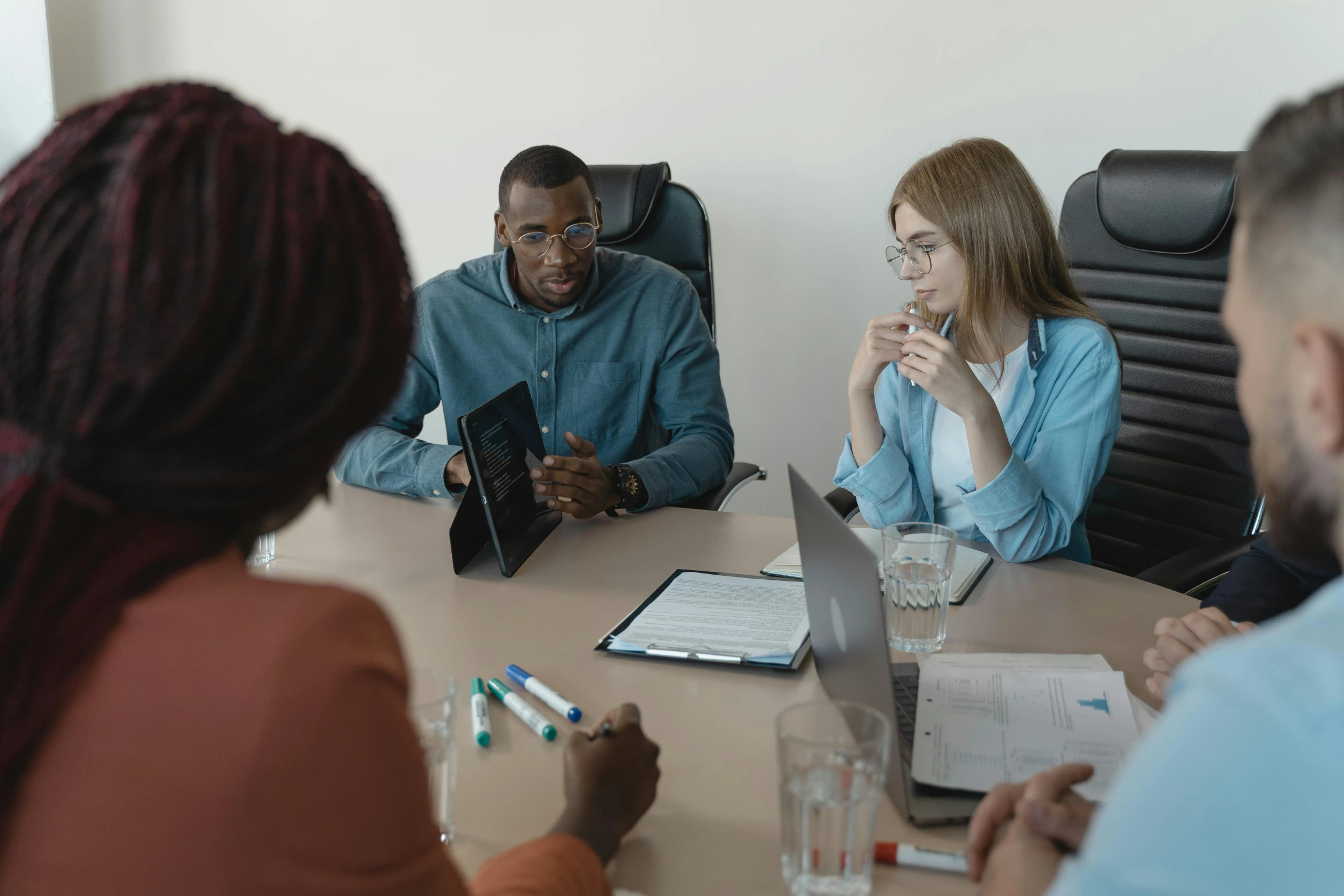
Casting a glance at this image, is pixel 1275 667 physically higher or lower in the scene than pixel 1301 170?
lower

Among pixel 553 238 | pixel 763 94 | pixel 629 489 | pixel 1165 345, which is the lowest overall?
pixel 629 489

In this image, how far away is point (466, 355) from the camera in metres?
2.14

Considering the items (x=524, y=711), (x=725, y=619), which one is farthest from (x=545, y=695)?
(x=725, y=619)

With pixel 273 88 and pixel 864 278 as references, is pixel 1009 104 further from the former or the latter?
pixel 273 88

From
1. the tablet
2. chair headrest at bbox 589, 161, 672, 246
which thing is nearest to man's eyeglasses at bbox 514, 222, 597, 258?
chair headrest at bbox 589, 161, 672, 246

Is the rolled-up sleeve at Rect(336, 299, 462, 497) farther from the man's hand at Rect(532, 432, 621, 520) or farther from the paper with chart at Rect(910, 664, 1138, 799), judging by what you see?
the paper with chart at Rect(910, 664, 1138, 799)

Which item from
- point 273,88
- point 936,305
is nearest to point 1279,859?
point 936,305

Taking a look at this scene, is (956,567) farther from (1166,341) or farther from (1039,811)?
(1166,341)

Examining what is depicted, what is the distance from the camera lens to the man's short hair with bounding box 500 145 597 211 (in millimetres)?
1958

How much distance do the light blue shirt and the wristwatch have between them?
1209 mm

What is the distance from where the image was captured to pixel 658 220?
7.75ft

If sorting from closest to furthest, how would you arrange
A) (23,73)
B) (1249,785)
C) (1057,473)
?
(1249,785) → (1057,473) → (23,73)

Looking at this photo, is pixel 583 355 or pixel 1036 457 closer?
pixel 1036 457

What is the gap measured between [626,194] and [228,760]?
1.97 metres
